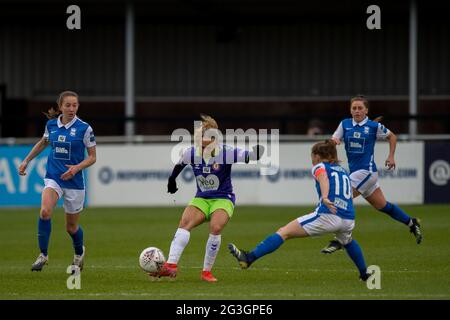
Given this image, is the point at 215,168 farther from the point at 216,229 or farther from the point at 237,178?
the point at 237,178

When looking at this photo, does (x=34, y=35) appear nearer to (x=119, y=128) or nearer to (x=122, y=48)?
(x=122, y=48)

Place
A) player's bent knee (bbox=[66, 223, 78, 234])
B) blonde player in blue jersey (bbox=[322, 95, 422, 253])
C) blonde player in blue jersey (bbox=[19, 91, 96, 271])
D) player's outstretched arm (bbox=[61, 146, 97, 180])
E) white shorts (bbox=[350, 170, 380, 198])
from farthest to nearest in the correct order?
1. white shorts (bbox=[350, 170, 380, 198])
2. blonde player in blue jersey (bbox=[322, 95, 422, 253])
3. player's bent knee (bbox=[66, 223, 78, 234])
4. blonde player in blue jersey (bbox=[19, 91, 96, 271])
5. player's outstretched arm (bbox=[61, 146, 97, 180])

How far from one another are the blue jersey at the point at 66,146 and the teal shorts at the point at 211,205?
1693 mm

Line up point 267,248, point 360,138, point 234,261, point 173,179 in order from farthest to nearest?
1. point 360,138
2. point 234,261
3. point 173,179
4. point 267,248

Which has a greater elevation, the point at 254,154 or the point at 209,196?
the point at 254,154

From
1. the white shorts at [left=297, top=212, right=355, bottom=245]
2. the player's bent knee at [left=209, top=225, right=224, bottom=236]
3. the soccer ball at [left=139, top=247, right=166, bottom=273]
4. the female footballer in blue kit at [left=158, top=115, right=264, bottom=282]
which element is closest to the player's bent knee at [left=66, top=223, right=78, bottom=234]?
the soccer ball at [left=139, top=247, right=166, bottom=273]

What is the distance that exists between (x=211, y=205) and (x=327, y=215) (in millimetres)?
1417

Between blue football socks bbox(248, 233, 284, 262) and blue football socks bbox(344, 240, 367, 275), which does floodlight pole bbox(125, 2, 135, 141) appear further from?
blue football socks bbox(344, 240, 367, 275)

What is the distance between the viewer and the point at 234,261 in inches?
533

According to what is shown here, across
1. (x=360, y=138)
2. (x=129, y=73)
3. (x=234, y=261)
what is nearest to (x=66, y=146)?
(x=234, y=261)

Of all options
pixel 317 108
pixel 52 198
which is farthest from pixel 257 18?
pixel 52 198

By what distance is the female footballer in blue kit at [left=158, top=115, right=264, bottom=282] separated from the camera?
436 inches

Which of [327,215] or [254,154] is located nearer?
[327,215]

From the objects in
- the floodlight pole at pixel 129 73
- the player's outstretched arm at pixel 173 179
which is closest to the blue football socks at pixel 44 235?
the player's outstretched arm at pixel 173 179
